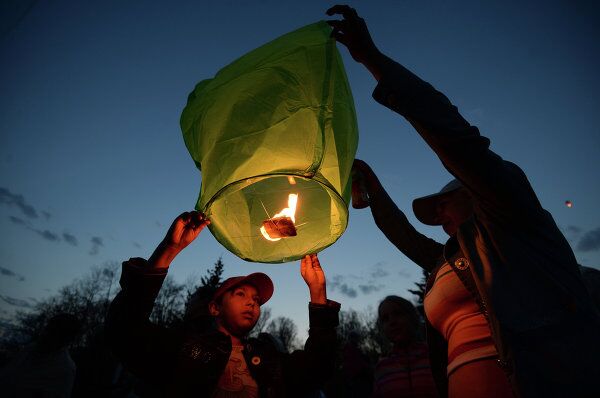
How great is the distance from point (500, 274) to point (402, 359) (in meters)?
2.28

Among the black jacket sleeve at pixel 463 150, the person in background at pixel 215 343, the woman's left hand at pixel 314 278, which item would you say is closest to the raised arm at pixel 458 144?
the black jacket sleeve at pixel 463 150

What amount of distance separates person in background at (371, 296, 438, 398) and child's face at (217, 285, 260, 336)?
1.51 metres

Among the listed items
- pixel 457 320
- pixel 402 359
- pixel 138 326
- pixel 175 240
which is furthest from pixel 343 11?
pixel 402 359

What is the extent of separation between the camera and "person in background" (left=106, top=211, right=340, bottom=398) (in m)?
1.66

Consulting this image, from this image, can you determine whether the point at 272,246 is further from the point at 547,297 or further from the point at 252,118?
the point at 547,297

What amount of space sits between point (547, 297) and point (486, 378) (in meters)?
0.48

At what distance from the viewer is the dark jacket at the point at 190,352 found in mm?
1680

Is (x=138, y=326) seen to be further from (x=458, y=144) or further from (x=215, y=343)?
(x=458, y=144)

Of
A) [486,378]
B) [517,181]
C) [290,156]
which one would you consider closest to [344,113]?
[290,156]

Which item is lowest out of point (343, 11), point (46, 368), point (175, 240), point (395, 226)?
point (46, 368)

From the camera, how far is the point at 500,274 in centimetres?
119

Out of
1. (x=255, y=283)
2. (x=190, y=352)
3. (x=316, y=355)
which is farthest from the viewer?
(x=255, y=283)

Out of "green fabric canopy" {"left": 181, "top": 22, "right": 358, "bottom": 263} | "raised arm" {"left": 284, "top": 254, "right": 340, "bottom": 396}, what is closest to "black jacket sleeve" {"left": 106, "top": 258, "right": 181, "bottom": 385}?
"green fabric canopy" {"left": 181, "top": 22, "right": 358, "bottom": 263}

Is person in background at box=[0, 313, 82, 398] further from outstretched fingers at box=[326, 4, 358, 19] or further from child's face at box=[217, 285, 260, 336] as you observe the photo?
outstretched fingers at box=[326, 4, 358, 19]
